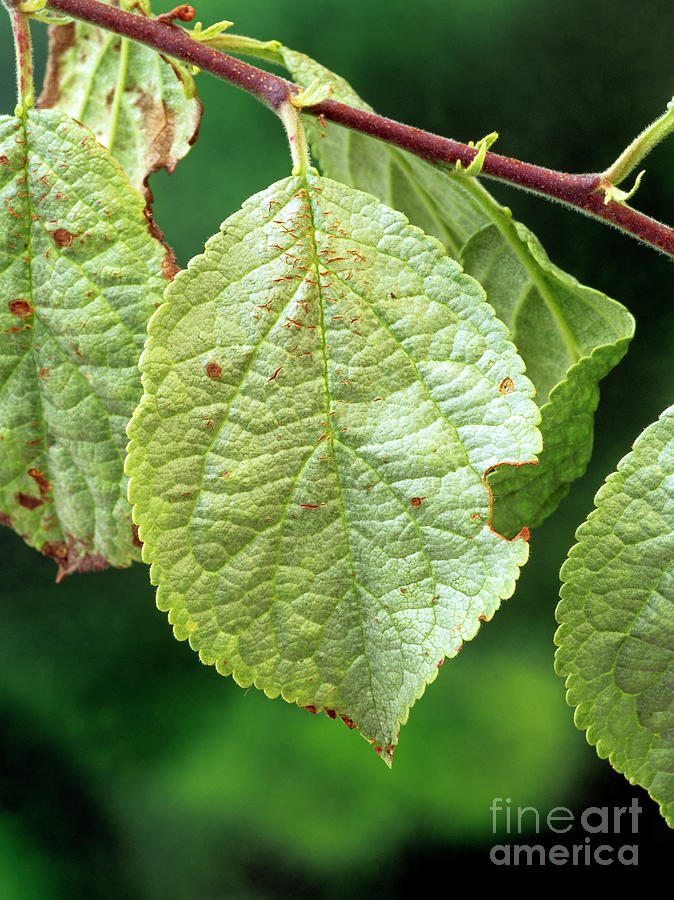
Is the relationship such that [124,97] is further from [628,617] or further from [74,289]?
[628,617]

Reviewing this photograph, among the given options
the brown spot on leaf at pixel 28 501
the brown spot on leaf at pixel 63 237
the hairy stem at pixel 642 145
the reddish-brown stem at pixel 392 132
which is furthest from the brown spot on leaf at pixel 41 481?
the hairy stem at pixel 642 145

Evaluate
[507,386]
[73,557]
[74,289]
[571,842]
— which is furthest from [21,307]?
[571,842]

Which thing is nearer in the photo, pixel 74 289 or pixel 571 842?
pixel 74 289

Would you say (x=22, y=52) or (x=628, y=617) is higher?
A: (x=22, y=52)

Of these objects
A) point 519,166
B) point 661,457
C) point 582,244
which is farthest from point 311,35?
point 661,457

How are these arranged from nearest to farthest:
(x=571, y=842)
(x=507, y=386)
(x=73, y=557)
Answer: (x=507, y=386), (x=73, y=557), (x=571, y=842)

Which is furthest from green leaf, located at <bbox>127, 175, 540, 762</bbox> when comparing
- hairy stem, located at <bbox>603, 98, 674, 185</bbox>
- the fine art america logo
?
the fine art america logo

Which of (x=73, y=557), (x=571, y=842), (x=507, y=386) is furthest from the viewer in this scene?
(x=571, y=842)
